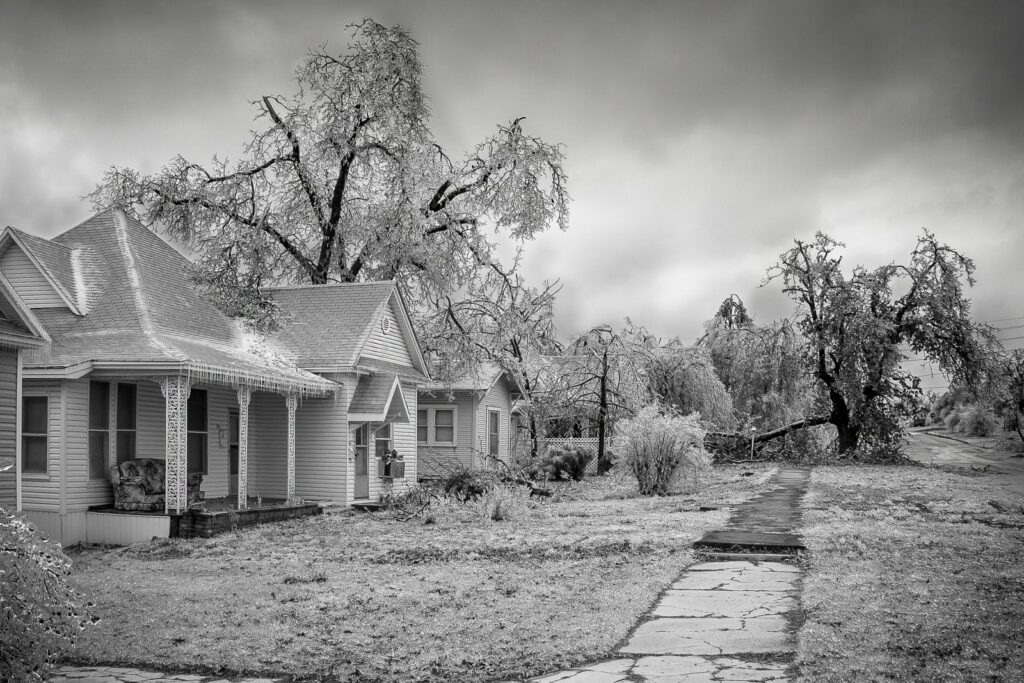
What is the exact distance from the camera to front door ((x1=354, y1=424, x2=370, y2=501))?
19.7 m

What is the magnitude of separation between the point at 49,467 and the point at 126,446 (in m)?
1.44

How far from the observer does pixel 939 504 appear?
15117 mm

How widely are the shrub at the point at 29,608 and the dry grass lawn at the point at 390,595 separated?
5.10 feet

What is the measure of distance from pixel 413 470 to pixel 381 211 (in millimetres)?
9310

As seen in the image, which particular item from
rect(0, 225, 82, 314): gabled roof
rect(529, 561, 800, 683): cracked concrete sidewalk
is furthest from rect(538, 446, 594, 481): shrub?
rect(529, 561, 800, 683): cracked concrete sidewalk

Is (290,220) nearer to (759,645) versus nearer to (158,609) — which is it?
(158,609)

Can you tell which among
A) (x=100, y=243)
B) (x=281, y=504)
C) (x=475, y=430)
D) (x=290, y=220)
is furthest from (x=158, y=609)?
(x=290, y=220)

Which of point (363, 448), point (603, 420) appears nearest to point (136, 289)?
point (363, 448)

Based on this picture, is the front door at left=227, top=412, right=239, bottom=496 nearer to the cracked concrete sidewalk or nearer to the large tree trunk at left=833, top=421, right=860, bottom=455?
the cracked concrete sidewalk

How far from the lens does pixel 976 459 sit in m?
31.2

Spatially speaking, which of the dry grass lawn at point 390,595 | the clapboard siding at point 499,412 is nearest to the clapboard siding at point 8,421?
the dry grass lawn at point 390,595

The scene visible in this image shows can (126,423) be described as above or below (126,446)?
above

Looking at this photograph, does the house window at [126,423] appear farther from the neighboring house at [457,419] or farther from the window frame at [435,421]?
the window frame at [435,421]

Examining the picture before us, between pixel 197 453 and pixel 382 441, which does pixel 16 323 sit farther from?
pixel 382 441
